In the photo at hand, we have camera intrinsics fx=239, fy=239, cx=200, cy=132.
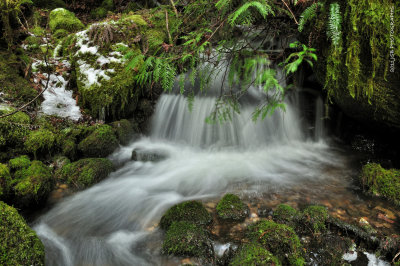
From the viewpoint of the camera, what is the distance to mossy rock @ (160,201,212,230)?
325cm

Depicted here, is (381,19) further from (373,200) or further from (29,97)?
(29,97)

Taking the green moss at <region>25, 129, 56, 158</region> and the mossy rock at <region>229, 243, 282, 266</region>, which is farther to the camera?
the green moss at <region>25, 129, 56, 158</region>

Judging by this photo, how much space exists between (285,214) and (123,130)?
439cm

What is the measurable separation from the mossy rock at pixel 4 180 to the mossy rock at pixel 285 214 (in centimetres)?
383

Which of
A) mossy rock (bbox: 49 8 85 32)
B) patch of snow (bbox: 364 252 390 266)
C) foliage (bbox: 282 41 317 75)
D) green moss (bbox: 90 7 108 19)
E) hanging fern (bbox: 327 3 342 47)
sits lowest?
patch of snow (bbox: 364 252 390 266)

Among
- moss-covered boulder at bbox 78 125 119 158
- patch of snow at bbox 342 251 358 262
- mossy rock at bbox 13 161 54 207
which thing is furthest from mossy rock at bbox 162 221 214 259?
moss-covered boulder at bbox 78 125 119 158

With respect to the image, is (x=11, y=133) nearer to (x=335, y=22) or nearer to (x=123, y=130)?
(x=123, y=130)

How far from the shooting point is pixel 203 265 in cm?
266

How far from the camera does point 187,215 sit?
129 inches

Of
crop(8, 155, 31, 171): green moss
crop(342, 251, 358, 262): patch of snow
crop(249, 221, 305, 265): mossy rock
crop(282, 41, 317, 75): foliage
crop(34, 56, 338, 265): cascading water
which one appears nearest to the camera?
crop(282, 41, 317, 75): foliage

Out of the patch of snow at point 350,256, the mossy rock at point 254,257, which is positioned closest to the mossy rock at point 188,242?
the mossy rock at point 254,257

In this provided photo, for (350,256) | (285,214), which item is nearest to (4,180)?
(285,214)

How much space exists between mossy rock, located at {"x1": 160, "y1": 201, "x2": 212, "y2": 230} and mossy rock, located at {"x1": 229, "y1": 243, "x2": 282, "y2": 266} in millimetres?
781

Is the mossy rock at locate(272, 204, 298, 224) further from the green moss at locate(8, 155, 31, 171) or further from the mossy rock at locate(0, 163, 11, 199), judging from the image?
the green moss at locate(8, 155, 31, 171)
